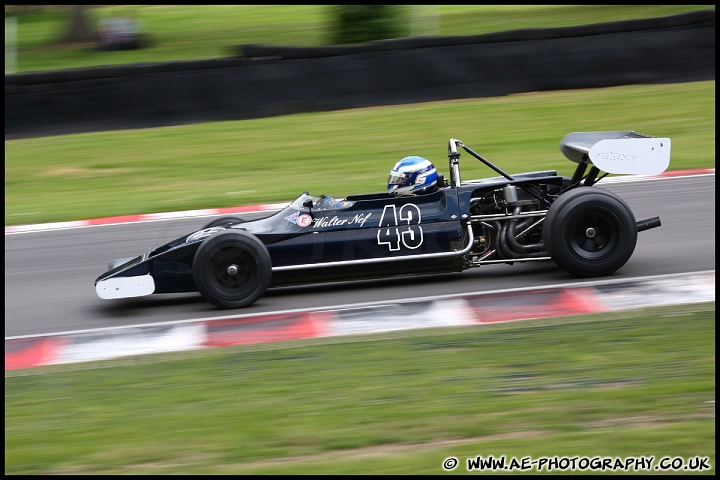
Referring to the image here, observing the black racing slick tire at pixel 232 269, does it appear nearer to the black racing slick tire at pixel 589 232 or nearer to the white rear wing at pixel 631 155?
the black racing slick tire at pixel 589 232

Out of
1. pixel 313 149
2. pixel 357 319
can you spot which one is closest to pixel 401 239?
pixel 357 319

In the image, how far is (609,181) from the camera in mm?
12336

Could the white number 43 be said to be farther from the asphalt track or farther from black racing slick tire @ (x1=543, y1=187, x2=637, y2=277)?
black racing slick tire @ (x1=543, y1=187, x2=637, y2=277)

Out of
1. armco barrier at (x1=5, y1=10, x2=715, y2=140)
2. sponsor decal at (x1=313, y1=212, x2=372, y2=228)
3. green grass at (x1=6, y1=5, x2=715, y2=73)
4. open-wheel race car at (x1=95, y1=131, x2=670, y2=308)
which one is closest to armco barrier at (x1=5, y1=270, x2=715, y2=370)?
open-wheel race car at (x1=95, y1=131, x2=670, y2=308)

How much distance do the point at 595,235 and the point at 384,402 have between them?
3.25 metres

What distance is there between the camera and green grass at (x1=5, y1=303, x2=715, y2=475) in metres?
4.91

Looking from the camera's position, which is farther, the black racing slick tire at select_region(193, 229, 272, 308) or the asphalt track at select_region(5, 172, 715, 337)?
the asphalt track at select_region(5, 172, 715, 337)

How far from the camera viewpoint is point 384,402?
5.58 metres

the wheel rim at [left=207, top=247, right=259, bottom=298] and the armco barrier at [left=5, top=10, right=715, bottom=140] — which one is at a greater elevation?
the armco barrier at [left=5, top=10, right=715, bottom=140]

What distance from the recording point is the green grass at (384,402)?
4.91 m

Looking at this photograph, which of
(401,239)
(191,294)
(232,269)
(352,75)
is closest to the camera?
(232,269)

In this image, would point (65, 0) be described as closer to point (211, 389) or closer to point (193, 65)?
point (193, 65)

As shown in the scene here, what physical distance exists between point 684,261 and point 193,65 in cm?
937

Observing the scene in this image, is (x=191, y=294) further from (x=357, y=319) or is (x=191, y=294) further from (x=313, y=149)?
(x=313, y=149)
